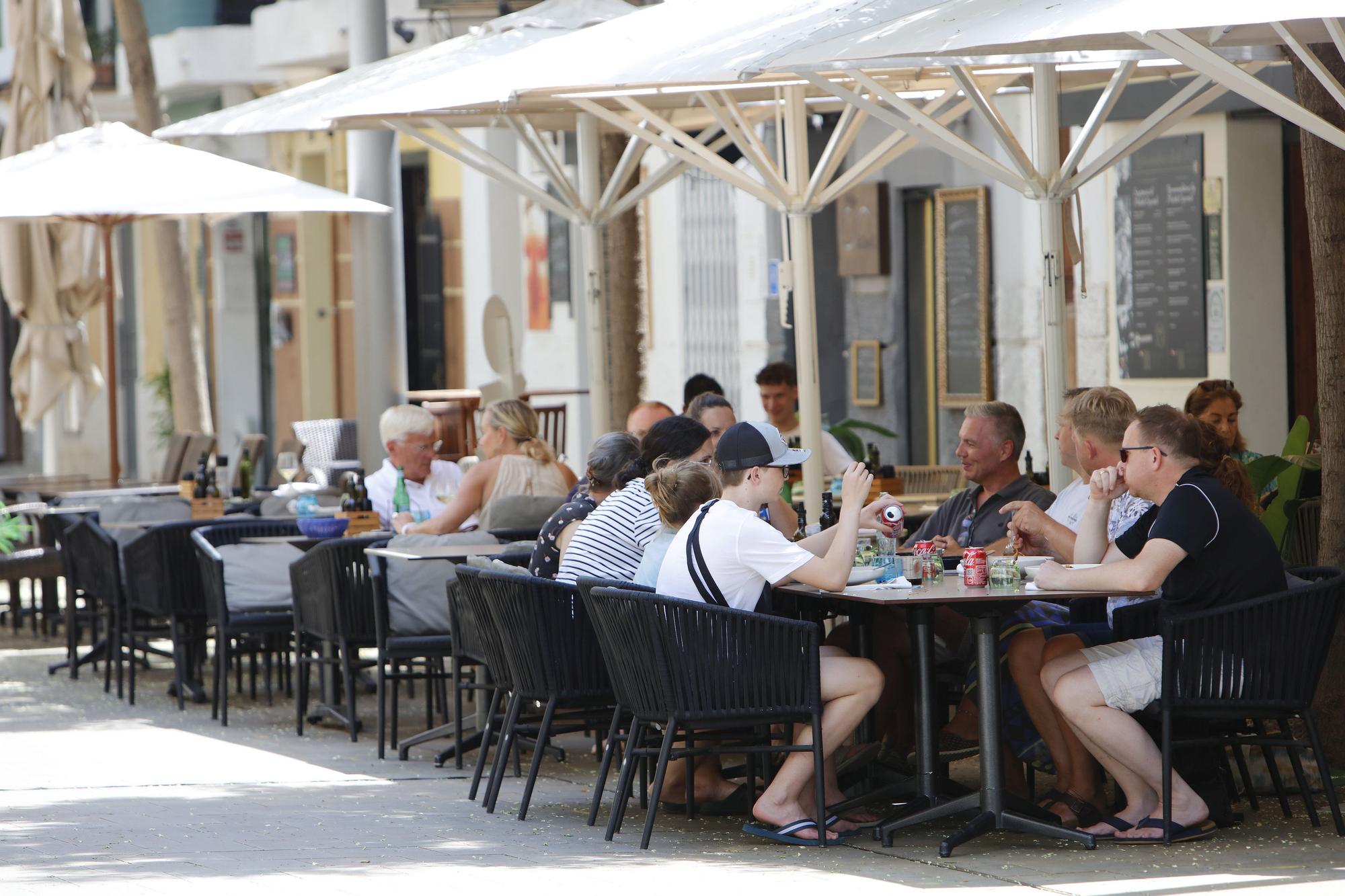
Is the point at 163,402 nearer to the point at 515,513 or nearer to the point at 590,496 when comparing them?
the point at 515,513

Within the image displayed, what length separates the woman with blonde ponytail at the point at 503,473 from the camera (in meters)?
9.97

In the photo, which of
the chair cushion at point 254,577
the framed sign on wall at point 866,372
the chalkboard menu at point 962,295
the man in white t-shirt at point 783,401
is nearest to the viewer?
the chair cushion at point 254,577

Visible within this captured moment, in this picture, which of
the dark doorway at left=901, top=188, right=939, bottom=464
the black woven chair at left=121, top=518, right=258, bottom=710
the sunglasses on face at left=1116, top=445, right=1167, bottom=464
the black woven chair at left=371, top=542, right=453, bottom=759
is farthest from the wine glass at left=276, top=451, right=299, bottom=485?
the sunglasses on face at left=1116, top=445, right=1167, bottom=464

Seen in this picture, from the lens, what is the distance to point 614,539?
7.63 m

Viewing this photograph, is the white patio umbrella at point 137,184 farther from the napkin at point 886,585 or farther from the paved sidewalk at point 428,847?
the napkin at point 886,585

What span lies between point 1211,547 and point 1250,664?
14.6 inches

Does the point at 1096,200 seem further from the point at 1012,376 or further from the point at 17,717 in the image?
the point at 17,717

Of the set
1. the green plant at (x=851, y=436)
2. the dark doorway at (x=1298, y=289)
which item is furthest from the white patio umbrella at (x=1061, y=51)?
the dark doorway at (x=1298, y=289)

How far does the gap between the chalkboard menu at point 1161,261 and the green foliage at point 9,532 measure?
6521 mm

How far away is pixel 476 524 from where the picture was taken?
10.1m

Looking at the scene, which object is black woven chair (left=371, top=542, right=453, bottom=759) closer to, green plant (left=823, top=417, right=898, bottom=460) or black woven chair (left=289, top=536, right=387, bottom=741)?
black woven chair (left=289, top=536, right=387, bottom=741)

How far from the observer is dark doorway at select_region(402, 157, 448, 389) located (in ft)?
75.0

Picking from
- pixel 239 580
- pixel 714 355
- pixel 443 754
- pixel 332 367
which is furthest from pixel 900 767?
pixel 332 367

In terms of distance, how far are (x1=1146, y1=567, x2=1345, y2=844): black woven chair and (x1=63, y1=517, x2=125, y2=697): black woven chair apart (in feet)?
19.6
